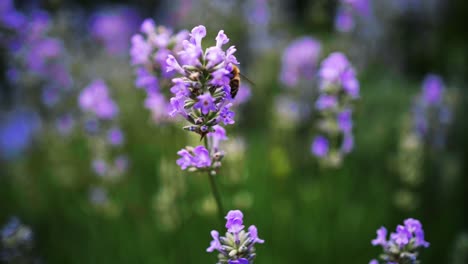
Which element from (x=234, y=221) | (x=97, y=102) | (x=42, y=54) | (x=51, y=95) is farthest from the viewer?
(x=51, y=95)

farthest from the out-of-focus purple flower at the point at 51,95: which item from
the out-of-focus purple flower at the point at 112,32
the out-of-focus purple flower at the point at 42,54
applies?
the out-of-focus purple flower at the point at 112,32

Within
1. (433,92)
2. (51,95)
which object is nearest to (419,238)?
(433,92)

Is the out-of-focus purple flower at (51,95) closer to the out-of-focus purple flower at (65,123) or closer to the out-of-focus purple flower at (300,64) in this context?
the out-of-focus purple flower at (65,123)

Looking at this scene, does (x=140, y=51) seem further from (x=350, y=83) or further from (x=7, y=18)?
(x=7, y=18)

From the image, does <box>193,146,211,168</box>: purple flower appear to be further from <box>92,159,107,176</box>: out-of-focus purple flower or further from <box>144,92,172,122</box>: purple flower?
<box>92,159,107,176</box>: out-of-focus purple flower

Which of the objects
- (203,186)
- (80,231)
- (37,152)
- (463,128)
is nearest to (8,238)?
(80,231)
